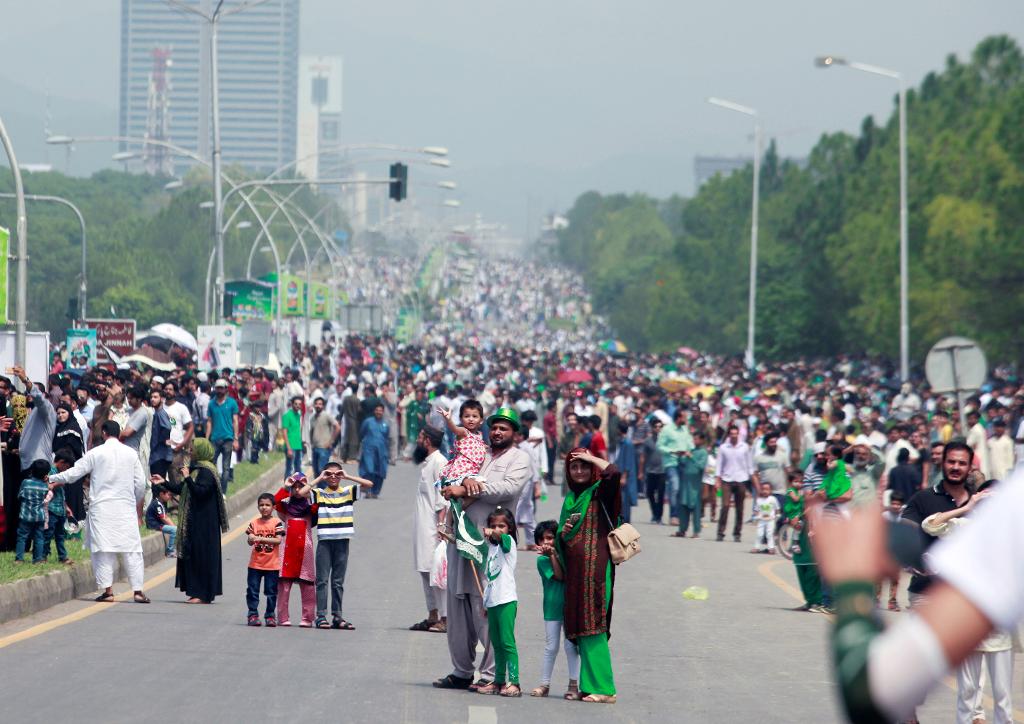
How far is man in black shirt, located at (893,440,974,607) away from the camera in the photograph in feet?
29.8

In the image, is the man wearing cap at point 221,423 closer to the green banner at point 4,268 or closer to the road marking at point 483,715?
the green banner at point 4,268

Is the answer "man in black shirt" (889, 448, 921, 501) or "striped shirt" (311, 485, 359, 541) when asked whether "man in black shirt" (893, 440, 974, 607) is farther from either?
"man in black shirt" (889, 448, 921, 501)

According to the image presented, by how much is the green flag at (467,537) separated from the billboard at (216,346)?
25306 mm

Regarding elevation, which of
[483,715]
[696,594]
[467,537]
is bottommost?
[696,594]

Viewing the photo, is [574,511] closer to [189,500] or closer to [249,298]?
[189,500]

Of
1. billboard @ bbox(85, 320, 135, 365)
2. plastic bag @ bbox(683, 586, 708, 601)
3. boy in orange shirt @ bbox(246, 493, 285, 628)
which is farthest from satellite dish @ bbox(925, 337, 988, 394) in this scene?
billboard @ bbox(85, 320, 135, 365)

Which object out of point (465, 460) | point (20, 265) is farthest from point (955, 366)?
point (20, 265)

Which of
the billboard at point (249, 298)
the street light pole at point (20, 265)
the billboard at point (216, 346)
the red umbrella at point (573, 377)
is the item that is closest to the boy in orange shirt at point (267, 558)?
the street light pole at point (20, 265)

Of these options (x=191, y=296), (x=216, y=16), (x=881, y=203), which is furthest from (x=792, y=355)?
(x=216, y=16)

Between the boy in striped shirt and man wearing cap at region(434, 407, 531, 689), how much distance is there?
9.30 feet

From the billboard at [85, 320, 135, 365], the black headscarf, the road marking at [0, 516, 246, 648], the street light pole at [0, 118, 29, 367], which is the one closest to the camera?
the road marking at [0, 516, 246, 648]

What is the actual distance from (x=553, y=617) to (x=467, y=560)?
23.5 inches

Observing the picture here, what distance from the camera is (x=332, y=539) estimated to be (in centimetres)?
1351

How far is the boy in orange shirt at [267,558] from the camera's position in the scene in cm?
1366
